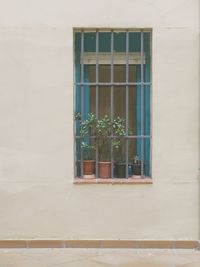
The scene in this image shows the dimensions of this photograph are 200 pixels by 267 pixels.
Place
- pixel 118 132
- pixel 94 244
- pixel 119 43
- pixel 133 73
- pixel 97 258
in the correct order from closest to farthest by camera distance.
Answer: pixel 97 258
pixel 94 244
pixel 118 132
pixel 119 43
pixel 133 73

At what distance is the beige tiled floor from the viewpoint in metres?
8.12

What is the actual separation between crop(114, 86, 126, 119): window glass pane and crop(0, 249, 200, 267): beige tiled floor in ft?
6.01

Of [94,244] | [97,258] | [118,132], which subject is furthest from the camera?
[118,132]

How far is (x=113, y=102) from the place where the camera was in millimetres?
9156

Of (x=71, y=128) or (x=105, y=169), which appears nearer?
(x=71, y=128)

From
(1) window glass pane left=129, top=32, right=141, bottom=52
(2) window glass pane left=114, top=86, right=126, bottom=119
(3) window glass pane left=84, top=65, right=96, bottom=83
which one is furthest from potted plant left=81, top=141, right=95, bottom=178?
(1) window glass pane left=129, top=32, right=141, bottom=52

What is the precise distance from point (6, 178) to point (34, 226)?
73cm

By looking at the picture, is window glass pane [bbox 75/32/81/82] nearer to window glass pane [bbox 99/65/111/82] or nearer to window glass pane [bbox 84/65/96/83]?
window glass pane [bbox 84/65/96/83]

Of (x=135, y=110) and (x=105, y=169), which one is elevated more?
(x=135, y=110)

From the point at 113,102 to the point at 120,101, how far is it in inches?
4.5


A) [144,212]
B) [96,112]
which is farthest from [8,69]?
[144,212]

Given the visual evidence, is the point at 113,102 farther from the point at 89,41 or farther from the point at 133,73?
the point at 89,41

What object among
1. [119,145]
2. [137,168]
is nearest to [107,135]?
[119,145]

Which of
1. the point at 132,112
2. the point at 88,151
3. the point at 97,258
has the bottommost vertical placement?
the point at 97,258
